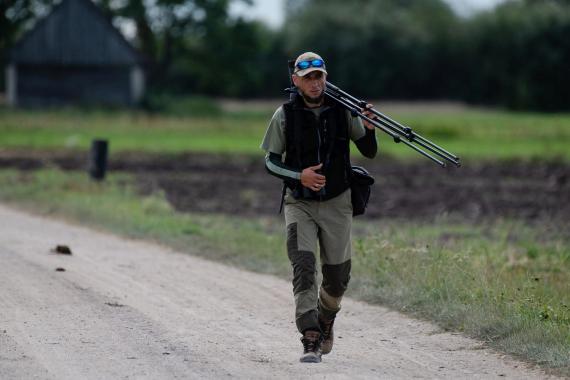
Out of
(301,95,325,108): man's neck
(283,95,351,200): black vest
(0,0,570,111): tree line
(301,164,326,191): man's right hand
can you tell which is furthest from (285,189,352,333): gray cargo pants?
(0,0,570,111): tree line

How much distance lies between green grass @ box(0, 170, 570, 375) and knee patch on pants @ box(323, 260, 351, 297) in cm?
134

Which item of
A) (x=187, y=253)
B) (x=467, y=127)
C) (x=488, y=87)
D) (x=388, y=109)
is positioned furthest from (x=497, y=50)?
(x=187, y=253)

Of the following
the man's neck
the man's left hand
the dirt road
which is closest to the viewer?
the dirt road

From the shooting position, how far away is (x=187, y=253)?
532 inches

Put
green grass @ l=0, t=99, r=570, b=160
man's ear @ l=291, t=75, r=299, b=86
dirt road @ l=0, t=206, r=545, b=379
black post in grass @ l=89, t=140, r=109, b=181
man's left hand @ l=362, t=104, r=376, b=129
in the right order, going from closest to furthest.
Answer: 1. dirt road @ l=0, t=206, r=545, b=379
2. man's ear @ l=291, t=75, r=299, b=86
3. man's left hand @ l=362, t=104, r=376, b=129
4. black post in grass @ l=89, t=140, r=109, b=181
5. green grass @ l=0, t=99, r=570, b=160

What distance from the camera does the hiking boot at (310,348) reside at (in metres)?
7.61

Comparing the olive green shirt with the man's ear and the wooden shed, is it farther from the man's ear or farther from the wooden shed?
the wooden shed

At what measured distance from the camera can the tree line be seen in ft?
208

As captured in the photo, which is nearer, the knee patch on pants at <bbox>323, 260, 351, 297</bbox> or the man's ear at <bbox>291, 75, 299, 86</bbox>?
the man's ear at <bbox>291, 75, 299, 86</bbox>

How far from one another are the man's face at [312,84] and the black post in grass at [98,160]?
14079 mm

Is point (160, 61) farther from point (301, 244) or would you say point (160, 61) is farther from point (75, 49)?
point (301, 244)

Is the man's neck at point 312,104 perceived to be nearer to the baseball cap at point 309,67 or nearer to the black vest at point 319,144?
the black vest at point 319,144

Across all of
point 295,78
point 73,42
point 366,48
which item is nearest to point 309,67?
point 295,78

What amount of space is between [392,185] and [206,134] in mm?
18927
